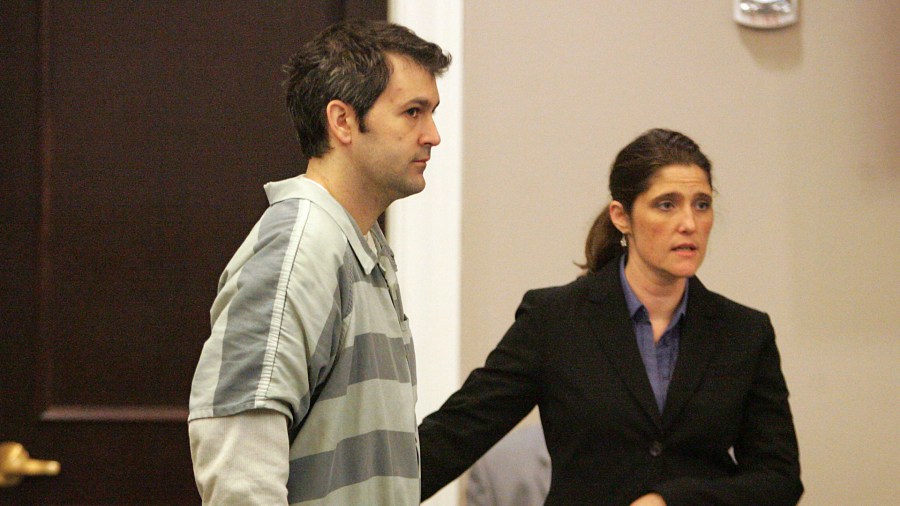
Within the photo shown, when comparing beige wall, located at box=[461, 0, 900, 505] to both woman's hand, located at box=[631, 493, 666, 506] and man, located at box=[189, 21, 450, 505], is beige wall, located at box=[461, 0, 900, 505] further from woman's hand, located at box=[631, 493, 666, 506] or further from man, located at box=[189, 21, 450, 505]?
man, located at box=[189, 21, 450, 505]

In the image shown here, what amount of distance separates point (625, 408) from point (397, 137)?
78 centimetres

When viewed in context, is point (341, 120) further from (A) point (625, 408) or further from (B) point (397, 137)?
(A) point (625, 408)

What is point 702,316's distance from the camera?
6.37 ft

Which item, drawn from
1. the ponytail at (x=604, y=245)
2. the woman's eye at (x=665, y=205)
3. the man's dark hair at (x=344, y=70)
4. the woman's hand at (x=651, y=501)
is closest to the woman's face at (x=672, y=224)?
the woman's eye at (x=665, y=205)

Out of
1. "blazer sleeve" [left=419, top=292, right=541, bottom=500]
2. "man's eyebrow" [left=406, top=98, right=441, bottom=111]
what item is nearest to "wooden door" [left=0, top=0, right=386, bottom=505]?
"blazer sleeve" [left=419, top=292, right=541, bottom=500]

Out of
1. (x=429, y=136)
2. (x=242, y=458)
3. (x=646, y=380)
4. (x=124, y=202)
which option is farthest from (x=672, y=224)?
(x=124, y=202)

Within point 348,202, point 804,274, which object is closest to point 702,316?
point 804,274

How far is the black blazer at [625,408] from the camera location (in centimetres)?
185

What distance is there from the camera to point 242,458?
1103mm

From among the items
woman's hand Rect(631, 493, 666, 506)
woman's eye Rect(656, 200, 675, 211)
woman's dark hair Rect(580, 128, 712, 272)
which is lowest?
woman's hand Rect(631, 493, 666, 506)

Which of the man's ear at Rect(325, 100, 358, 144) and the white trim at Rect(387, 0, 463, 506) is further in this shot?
the white trim at Rect(387, 0, 463, 506)

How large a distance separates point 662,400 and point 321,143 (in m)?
0.88

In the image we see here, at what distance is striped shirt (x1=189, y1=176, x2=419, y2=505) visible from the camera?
1134 mm

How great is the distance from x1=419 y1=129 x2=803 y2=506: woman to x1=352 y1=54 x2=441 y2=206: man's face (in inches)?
26.8
